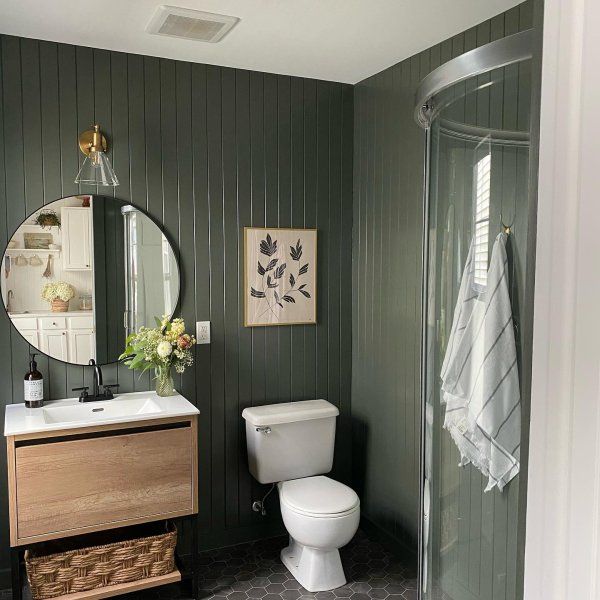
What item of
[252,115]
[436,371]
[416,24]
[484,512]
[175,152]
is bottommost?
[484,512]

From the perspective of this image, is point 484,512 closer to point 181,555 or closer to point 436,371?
point 436,371

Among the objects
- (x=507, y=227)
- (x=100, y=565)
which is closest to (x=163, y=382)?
(x=100, y=565)

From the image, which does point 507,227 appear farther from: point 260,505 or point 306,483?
point 260,505

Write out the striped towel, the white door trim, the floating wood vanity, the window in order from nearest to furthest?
Result: the white door trim → the striped towel → the window → the floating wood vanity

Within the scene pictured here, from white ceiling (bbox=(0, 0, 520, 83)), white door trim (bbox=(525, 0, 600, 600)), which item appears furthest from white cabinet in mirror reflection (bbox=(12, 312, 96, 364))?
white door trim (bbox=(525, 0, 600, 600))

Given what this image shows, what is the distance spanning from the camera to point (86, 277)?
9.82ft

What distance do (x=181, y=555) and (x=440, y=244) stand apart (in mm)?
2430

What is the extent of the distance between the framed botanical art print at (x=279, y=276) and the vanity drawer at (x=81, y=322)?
2.62 ft

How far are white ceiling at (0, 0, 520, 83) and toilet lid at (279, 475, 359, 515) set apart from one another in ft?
6.95

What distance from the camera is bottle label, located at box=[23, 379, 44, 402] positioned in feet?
9.14

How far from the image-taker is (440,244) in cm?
153

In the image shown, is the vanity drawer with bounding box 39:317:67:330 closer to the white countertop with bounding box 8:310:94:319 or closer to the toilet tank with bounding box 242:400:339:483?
the white countertop with bounding box 8:310:94:319

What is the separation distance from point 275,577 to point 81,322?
1.56 metres

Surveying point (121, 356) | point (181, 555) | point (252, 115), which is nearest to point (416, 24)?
point (252, 115)
